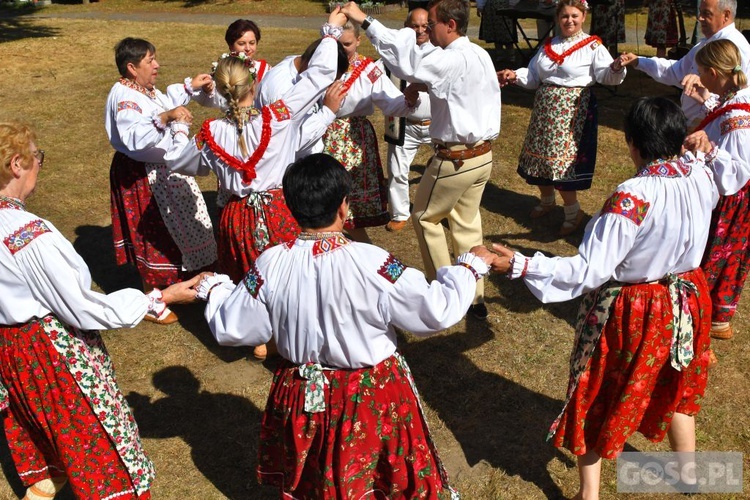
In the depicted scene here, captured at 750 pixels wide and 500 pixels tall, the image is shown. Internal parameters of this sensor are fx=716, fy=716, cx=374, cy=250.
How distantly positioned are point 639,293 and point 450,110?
1848 millimetres

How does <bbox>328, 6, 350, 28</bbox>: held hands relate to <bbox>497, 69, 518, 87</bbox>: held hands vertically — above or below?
above

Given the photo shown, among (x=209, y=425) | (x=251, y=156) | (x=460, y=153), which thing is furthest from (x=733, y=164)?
(x=209, y=425)

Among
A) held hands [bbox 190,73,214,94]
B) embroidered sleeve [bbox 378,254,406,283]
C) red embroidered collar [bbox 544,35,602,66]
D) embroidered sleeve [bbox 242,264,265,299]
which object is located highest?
red embroidered collar [bbox 544,35,602,66]

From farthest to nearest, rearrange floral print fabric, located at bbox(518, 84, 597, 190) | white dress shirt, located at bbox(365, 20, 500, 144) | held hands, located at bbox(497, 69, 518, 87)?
1. floral print fabric, located at bbox(518, 84, 597, 190)
2. held hands, located at bbox(497, 69, 518, 87)
3. white dress shirt, located at bbox(365, 20, 500, 144)

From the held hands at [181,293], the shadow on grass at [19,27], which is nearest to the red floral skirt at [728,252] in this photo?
the held hands at [181,293]

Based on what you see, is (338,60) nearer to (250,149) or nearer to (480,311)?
(250,149)

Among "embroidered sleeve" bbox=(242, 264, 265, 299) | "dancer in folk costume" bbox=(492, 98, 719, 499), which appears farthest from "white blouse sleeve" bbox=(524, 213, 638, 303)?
"embroidered sleeve" bbox=(242, 264, 265, 299)

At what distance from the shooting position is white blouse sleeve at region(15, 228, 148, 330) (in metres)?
2.62

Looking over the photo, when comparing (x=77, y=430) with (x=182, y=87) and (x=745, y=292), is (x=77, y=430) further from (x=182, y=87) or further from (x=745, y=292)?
(x=745, y=292)

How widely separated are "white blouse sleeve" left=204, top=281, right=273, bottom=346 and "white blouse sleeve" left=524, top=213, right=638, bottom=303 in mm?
1043

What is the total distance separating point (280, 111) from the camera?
3.69m

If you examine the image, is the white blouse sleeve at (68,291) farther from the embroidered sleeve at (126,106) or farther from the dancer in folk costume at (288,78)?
the embroidered sleeve at (126,106)

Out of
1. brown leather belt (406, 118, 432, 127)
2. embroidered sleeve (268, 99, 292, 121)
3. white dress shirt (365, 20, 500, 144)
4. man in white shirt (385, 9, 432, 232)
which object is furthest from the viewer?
brown leather belt (406, 118, 432, 127)

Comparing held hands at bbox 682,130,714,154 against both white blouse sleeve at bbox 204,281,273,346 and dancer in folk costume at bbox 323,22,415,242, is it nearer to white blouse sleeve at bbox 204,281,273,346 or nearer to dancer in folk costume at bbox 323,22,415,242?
dancer in folk costume at bbox 323,22,415,242
